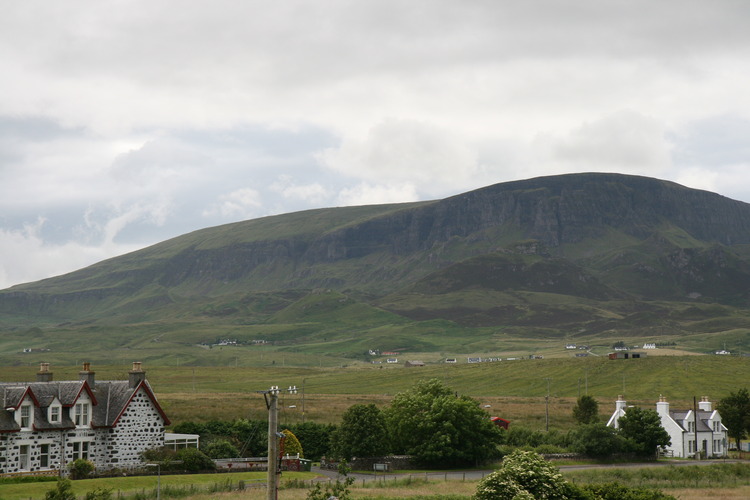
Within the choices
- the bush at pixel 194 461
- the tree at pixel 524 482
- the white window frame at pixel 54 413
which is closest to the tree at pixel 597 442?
the bush at pixel 194 461

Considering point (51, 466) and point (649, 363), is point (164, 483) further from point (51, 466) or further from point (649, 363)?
point (649, 363)

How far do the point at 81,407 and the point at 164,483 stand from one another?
11.0m

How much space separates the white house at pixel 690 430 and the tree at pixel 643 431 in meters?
3.19

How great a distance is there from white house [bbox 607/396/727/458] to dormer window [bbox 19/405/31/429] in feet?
196

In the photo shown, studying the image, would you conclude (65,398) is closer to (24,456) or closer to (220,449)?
(24,456)

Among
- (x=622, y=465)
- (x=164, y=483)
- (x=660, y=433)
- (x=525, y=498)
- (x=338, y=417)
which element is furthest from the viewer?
(x=338, y=417)

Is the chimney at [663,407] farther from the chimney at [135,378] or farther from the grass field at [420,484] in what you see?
the chimney at [135,378]

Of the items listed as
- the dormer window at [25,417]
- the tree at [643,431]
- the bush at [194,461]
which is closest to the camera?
the dormer window at [25,417]

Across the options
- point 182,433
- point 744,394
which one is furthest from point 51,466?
point 744,394

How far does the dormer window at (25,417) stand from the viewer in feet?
187

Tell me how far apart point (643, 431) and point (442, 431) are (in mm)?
24232

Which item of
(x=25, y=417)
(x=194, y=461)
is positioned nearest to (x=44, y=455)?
(x=25, y=417)

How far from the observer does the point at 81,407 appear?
60594mm

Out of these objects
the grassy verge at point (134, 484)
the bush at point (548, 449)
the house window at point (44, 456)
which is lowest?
the bush at point (548, 449)
